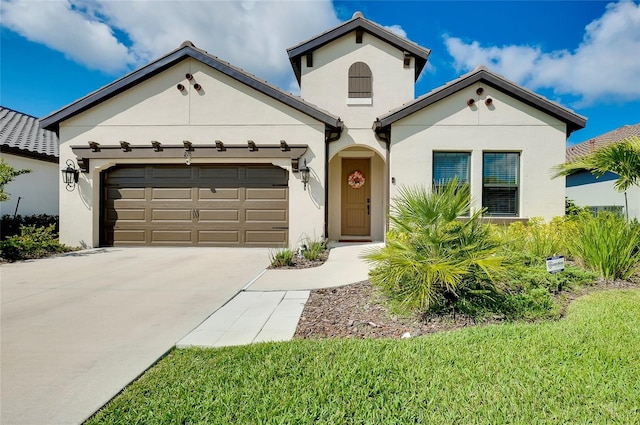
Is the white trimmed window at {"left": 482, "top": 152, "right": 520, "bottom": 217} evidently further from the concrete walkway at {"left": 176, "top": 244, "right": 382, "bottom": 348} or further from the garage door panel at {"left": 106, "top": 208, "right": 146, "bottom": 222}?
the garage door panel at {"left": 106, "top": 208, "right": 146, "bottom": 222}

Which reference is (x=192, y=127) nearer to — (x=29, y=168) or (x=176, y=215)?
(x=176, y=215)

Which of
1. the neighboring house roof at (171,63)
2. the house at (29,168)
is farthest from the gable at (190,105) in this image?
the house at (29,168)

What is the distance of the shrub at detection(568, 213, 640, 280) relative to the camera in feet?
17.0

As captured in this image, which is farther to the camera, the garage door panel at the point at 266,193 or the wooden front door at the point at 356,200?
the wooden front door at the point at 356,200

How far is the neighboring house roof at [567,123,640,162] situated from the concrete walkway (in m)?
14.8

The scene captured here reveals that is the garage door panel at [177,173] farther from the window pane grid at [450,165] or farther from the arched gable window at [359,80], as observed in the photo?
the window pane grid at [450,165]

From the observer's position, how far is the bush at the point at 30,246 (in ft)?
26.4

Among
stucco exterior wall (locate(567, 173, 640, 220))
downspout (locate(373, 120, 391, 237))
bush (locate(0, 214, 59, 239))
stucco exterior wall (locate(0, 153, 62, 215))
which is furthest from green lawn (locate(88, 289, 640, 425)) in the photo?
stucco exterior wall (locate(567, 173, 640, 220))

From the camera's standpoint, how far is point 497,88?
9.11 meters

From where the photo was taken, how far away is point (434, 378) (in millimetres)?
2514

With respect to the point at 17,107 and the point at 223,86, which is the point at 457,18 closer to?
the point at 223,86

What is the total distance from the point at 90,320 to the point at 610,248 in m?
8.23

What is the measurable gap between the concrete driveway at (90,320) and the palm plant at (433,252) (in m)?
2.76

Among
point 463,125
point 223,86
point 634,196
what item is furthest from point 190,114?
point 634,196
